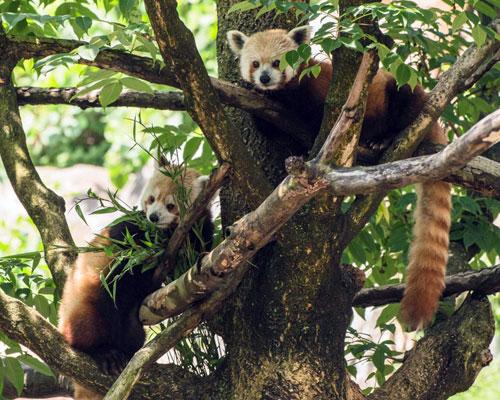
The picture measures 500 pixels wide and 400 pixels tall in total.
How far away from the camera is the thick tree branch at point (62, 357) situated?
3.12 metres

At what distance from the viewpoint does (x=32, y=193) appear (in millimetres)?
3730

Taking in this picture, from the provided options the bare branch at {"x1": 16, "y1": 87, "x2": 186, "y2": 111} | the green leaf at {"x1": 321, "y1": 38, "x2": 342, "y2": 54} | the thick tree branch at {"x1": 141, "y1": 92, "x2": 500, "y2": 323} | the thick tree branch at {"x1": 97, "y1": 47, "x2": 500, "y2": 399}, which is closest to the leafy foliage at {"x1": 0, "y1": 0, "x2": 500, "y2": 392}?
the green leaf at {"x1": 321, "y1": 38, "x2": 342, "y2": 54}

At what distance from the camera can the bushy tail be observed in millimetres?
3414

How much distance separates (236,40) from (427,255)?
145 cm

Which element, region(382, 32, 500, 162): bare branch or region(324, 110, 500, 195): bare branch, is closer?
region(324, 110, 500, 195): bare branch

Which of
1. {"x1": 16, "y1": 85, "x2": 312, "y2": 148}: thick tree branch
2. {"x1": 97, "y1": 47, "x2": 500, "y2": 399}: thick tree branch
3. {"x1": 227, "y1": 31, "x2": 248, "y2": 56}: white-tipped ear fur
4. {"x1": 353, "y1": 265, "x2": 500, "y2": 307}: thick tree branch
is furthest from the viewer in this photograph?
{"x1": 227, "y1": 31, "x2": 248, "y2": 56}: white-tipped ear fur

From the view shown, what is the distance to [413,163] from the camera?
2285 mm

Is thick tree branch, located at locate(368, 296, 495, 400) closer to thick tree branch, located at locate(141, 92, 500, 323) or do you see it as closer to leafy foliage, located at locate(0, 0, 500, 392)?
leafy foliage, located at locate(0, 0, 500, 392)

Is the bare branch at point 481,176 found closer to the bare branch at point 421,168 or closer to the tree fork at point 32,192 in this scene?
the bare branch at point 421,168

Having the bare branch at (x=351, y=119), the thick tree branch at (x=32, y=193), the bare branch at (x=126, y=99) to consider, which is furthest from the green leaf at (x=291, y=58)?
the thick tree branch at (x=32, y=193)

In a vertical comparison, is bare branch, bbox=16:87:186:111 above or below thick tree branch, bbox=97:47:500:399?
above

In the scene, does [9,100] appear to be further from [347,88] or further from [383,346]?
[383,346]

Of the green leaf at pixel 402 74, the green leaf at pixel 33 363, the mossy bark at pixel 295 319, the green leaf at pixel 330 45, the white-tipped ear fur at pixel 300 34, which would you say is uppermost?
the white-tipped ear fur at pixel 300 34

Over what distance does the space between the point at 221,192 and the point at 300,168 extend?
1.22 metres
